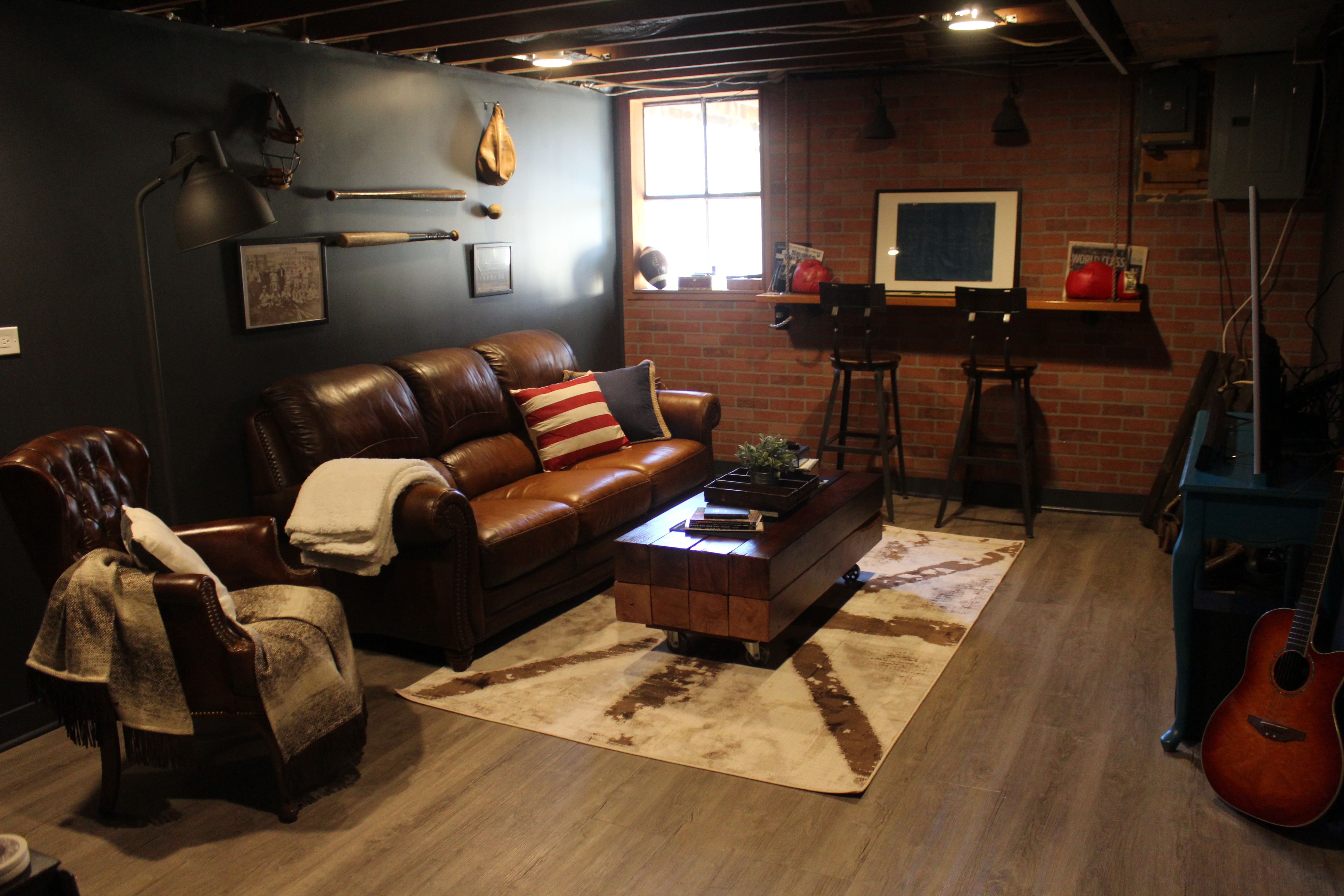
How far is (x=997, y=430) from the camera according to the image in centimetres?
575

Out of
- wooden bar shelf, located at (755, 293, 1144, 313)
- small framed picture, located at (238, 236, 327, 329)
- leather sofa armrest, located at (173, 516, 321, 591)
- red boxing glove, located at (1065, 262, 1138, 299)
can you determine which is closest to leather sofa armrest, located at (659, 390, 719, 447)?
wooden bar shelf, located at (755, 293, 1144, 313)

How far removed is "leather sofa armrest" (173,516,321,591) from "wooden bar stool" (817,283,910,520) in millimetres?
2886

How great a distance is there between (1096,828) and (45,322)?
3.42 m

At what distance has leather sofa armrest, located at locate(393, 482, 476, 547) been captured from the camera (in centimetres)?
344

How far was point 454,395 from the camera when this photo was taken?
14.8ft

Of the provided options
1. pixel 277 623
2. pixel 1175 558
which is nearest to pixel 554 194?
pixel 277 623

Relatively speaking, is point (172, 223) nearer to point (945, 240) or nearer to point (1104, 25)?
point (1104, 25)

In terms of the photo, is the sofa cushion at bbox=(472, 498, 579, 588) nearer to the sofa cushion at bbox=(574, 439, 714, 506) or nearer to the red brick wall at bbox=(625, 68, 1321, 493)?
the sofa cushion at bbox=(574, 439, 714, 506)

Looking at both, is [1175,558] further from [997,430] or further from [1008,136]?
[1008,136]

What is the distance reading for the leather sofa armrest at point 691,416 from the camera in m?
5.28

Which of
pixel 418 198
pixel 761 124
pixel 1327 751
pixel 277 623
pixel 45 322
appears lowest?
pixel 1327 751

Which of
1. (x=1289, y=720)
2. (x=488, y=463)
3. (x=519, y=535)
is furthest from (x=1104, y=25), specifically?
(x=488, y=463)

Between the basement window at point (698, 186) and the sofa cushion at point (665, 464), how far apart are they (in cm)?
161

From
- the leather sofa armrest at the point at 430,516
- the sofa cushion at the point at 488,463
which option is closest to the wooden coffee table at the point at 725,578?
the leather sofa armrest at the point at 430,516
